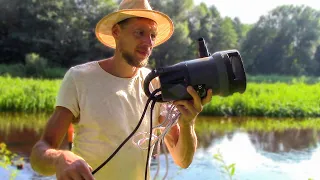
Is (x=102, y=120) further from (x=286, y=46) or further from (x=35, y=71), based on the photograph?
(x=286, y=46)

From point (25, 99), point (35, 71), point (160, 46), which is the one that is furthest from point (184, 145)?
point (160, 46)

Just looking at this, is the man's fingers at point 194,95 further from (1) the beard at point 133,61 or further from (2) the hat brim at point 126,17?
(2) the hat brim at point 126,17

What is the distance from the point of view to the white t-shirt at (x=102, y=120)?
65.6 inches

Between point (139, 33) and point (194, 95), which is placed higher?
point (139, 33)

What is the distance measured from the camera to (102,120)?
1.68m

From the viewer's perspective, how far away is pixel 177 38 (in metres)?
34.1

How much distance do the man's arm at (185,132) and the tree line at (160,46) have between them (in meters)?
26.6

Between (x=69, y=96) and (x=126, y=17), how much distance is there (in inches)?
14.8

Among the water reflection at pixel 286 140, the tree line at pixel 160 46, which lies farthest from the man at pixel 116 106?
the tree line at pixel 160 46

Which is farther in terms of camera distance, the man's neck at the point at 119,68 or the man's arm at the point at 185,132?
the man's neck at the point at 119,68

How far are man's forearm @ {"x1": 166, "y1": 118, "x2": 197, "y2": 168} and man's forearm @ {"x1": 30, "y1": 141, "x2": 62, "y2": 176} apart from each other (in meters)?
0.47

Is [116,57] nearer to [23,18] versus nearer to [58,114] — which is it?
[58,114]

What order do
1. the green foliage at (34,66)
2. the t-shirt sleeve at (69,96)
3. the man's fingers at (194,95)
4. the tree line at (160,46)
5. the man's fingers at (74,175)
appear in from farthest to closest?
1. the tree line at (160,46)
2. the green foliage at (34,66)
3. the t-shirt sleeve at (69,96)
4. the man's fingers at (194,95)
5. the man's fingers at (74,175)

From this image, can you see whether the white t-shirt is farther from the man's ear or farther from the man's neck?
the man's ear
